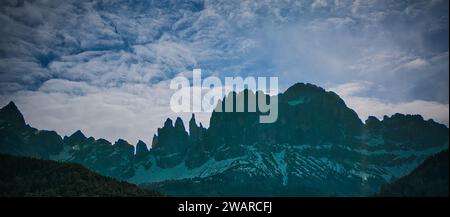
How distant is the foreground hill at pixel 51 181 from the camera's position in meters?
107

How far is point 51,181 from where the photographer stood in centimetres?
11400

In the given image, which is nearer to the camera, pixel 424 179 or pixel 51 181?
pixel 424 179

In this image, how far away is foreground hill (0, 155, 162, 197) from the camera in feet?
351

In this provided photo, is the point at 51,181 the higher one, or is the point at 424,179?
the point at 424,179

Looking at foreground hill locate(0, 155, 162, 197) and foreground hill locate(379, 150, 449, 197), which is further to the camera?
foreground hill locate(0, 155, 162, 197)

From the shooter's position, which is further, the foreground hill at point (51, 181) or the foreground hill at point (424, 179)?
the foreground hill at point (51, 181)
